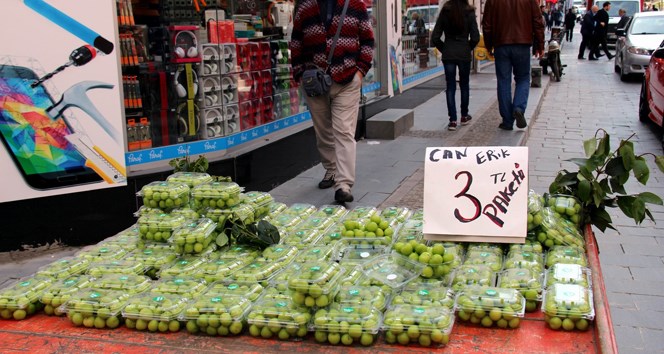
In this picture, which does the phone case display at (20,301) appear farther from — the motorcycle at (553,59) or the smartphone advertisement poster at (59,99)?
→ the motorcycle at (553,59)

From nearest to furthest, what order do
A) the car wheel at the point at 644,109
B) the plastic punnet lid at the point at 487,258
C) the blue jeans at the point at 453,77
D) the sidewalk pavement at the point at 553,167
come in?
the plastic punnet lid at the point at 487,258 < the sidewalk pavement at the point at 553,167 < the blue jeans at the point at 453,77 < the car wheel at the point at 644,109

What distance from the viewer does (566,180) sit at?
3.76 meters

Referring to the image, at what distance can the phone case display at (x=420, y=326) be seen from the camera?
94.7 inches

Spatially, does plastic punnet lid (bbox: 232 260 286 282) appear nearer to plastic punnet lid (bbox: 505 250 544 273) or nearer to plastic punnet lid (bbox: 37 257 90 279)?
plastic punnet lid (bbox: 37 257 90 279)

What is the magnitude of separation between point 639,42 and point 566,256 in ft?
56.4

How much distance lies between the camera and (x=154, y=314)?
2.61 m

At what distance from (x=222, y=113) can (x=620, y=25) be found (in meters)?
23.2

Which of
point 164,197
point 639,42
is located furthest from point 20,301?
point 639,42

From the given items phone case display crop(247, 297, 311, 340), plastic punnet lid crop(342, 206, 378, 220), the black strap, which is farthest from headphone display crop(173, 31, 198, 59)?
phone case display crop(247, 297, 311, 340)

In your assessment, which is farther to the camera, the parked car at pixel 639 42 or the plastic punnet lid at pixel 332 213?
the parked car at pixel 639 42

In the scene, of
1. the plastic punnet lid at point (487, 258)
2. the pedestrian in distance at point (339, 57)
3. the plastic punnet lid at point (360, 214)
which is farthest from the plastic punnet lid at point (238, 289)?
the pedestrian in distance at point (339, 57)

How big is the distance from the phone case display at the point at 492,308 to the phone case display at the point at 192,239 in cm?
118

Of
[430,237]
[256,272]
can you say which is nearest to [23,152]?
[256,272]

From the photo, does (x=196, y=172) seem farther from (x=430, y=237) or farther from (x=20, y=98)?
(x=20, y=98)
